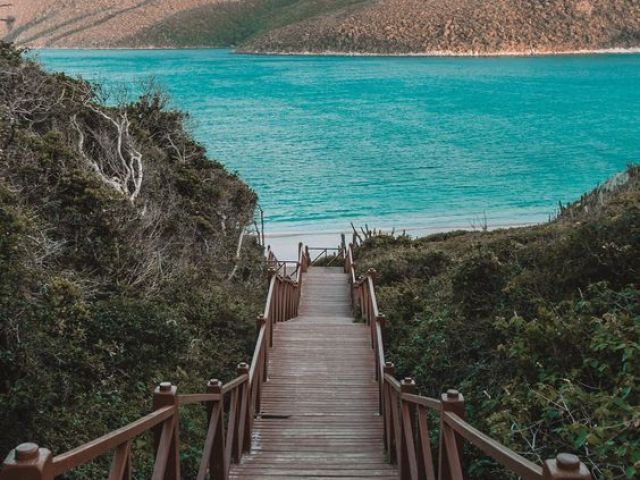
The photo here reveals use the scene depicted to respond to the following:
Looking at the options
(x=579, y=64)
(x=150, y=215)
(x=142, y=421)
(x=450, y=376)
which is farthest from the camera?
(x=579, y=64)

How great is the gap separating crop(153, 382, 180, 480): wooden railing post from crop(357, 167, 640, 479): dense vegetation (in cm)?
202

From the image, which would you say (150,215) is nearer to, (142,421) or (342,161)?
(142,421)

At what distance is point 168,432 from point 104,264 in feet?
28.7

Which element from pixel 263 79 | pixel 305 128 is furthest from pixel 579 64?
pixel 305 128

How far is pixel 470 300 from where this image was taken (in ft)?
25.2

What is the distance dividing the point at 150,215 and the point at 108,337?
5390 millimetres

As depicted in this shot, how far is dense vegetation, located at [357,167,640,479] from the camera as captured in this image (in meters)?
3.81

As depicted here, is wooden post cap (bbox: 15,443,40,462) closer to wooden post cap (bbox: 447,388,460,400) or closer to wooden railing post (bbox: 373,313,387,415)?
wooden post cap (bbox: 447,388,460,400)

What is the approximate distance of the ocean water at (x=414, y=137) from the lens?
1406 inches

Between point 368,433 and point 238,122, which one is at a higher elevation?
point 238,122

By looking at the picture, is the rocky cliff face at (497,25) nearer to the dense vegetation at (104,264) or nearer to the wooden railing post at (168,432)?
the dense vegetation at (104,264)

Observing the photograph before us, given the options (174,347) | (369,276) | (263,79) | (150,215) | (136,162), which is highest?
(263,79)

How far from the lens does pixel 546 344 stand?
5.01m

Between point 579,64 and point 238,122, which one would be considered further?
point 579,64
